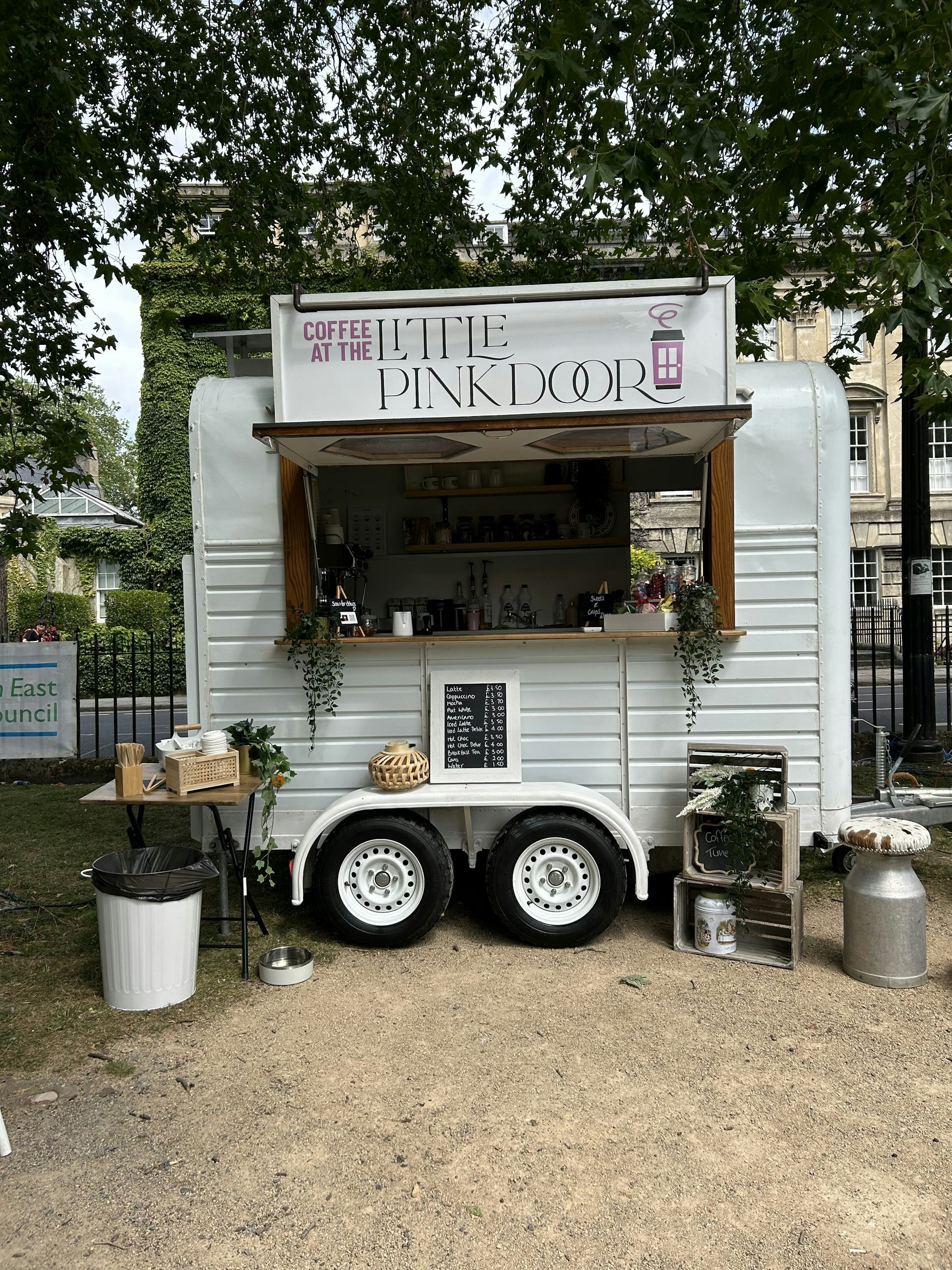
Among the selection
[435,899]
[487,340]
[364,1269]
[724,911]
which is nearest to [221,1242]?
[364,1269]

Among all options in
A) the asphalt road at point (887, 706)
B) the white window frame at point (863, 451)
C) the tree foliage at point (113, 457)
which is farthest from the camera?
the tree foliage at point (113, 457)

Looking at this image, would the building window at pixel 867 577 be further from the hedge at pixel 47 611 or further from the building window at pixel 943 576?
the hedge at pixel 47 611

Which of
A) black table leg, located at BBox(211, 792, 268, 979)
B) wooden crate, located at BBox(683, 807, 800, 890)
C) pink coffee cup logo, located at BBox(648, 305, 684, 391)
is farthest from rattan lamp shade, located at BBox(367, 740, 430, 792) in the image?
pink coffee cup logo, located at BBox(648, 305, 684, 391)

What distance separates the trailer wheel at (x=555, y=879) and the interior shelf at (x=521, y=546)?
2.81m

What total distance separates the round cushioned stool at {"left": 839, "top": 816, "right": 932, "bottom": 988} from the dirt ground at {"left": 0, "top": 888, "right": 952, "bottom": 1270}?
0.36ft

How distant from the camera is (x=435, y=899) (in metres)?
4.32

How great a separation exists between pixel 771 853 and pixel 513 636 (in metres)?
1.68

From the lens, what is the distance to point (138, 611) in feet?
66.0

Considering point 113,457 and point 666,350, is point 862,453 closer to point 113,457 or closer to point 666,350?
point 666,350

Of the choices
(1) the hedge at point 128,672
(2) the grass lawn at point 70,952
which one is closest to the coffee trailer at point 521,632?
(2) the grass lawn at point 70,952

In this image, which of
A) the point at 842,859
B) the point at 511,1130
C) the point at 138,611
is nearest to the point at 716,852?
the point at 842,859

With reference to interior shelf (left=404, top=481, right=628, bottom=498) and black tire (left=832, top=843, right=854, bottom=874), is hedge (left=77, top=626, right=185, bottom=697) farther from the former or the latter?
black tire (left=832, top=843, right=854, bottom=874)

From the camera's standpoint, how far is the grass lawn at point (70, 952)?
3.58 metres

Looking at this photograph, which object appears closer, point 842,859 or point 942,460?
point 842,859
